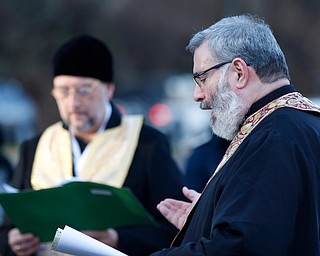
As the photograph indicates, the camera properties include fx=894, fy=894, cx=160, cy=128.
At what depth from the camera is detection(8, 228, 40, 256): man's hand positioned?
4754mm

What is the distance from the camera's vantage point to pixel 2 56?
16.0 metres

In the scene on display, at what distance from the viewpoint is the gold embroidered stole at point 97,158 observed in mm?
4949

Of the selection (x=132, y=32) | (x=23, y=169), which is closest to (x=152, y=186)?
(x=23, y=169)

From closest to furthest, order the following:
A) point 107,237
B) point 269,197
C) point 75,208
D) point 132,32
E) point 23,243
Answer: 1. point 269,197
2. point 75,208
3. point 107,237
4. point 23,243
5. point 132,32

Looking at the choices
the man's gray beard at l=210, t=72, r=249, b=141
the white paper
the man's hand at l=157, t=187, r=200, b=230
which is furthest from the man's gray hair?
the white paper

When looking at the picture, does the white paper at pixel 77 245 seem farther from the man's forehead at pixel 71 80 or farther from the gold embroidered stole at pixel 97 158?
the man's forehead at pixel 71 80

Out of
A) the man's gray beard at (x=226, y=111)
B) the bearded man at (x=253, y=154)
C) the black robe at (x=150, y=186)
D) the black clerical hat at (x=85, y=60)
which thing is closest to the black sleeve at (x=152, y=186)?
the black robe at (x=150, y=186)

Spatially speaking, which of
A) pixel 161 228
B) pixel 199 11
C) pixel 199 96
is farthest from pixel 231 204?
pixel 199 11

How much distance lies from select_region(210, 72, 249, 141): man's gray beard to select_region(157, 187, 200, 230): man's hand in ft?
1.23

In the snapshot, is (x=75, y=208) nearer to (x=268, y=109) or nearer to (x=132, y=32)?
(x=268, y=109)

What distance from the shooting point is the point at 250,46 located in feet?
11.1

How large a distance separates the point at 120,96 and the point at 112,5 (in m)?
12.4

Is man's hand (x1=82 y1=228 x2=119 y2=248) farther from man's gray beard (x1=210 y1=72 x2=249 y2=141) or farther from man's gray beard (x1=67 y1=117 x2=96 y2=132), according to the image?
man's gray beard (x1=210 y1=72 x2=249 y2=141)

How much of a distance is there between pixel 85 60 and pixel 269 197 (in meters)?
2.17
